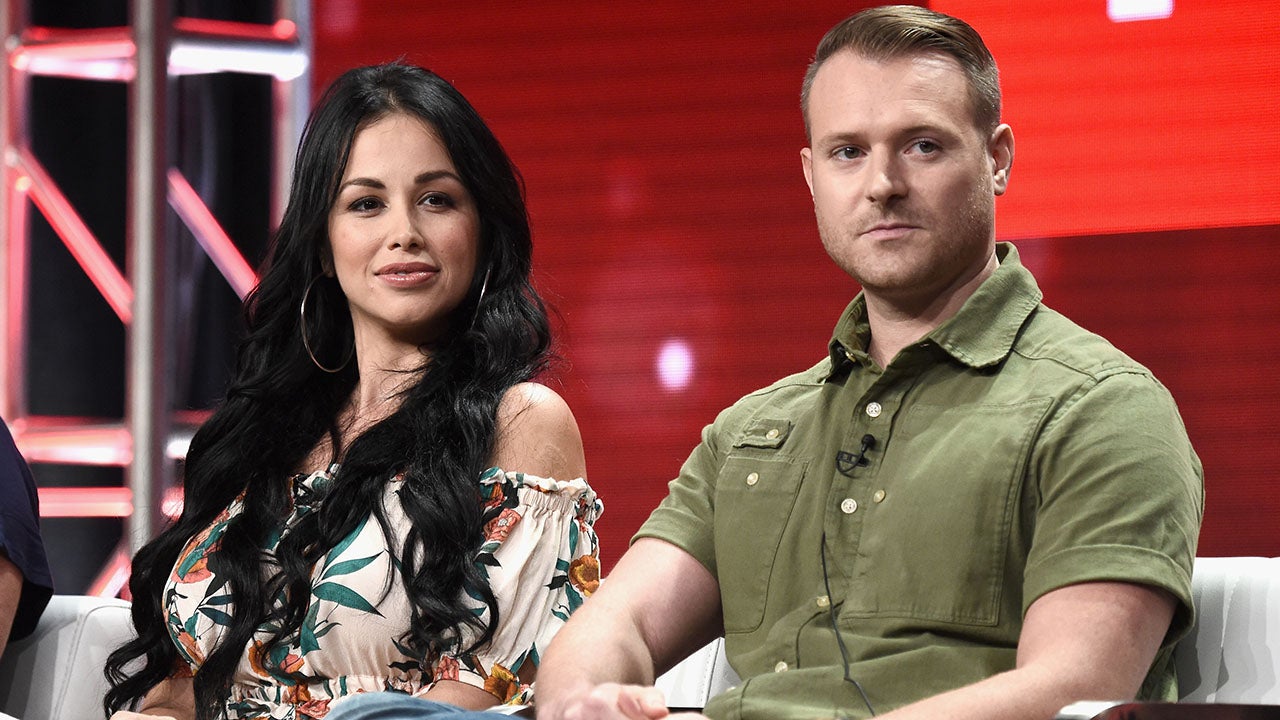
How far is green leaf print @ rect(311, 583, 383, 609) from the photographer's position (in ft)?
7.61

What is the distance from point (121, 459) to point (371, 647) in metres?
2.26

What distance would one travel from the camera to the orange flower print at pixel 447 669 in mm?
2309

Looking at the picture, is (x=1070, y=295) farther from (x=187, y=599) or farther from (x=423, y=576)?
(x=187, y=599)

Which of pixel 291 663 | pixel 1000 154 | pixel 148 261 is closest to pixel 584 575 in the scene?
pixel 291 663

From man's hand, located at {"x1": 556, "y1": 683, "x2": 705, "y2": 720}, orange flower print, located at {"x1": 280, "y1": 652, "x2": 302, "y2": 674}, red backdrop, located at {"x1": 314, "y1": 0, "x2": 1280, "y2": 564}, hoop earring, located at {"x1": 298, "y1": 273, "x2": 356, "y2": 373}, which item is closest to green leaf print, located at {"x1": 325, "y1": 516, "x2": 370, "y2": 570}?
orange flower print, located at {"x1": 280, "y1": 652, "x2": 302, "y2": 674}

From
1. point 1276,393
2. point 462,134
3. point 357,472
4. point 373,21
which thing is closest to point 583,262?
point 373,21

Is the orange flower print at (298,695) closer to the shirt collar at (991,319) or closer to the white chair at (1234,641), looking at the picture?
the shirt collar at (991,319)

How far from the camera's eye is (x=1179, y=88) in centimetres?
338

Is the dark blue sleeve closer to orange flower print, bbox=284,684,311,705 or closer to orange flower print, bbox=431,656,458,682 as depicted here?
orange flower print, bbox=284,684,311,705

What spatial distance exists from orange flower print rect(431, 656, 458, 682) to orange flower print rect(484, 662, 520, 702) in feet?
0.17

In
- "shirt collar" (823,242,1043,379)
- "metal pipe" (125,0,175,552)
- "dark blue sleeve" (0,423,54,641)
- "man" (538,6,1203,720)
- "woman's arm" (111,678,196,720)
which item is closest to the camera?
"man" (538,6,1203,720)

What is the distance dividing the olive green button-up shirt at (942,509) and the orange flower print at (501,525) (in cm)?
40

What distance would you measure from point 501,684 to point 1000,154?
1.14 m

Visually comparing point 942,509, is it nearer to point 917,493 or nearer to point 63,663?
point 917,493
